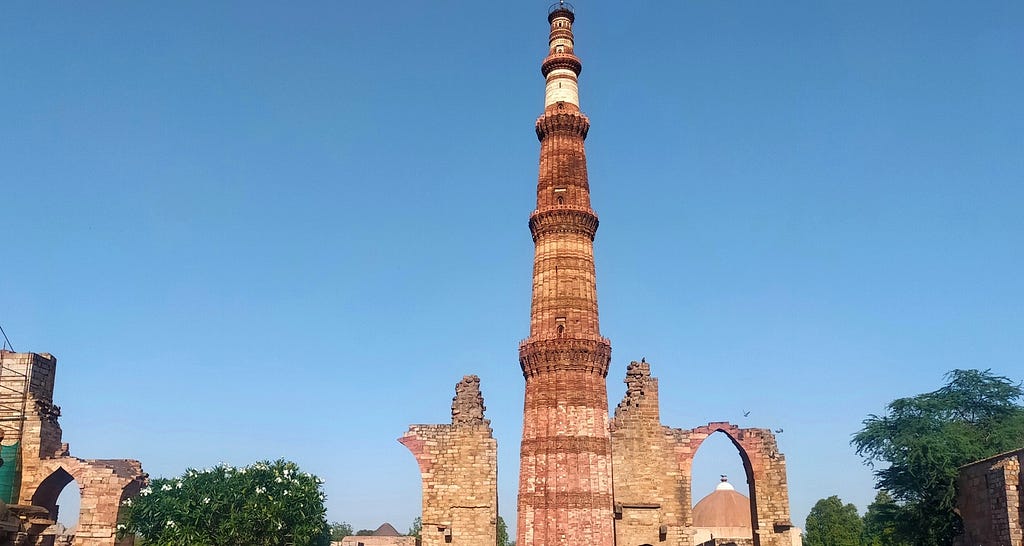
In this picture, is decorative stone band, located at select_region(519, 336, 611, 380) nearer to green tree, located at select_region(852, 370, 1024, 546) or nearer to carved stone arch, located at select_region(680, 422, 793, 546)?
carved stone arch, located at select_region(680, 422, 793, 546)

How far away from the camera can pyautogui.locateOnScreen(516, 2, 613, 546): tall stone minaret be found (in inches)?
933

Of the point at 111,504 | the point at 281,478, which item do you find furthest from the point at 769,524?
the point at 111,504

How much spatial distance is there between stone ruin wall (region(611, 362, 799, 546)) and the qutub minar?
0.11ft

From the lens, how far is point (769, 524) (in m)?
28.1

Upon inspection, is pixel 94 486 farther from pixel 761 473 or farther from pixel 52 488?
pixel 761 473

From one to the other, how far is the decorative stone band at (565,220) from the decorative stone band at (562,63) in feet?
15.5

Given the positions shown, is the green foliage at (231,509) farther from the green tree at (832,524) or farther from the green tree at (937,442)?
Answer: the green tree at (832,524)

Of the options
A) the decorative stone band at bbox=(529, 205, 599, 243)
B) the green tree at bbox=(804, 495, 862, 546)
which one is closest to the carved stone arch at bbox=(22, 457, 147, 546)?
the decorative stone band at bbox=(529, 205, 599, 243)

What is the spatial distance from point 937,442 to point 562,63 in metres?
16.0

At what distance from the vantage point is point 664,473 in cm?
2692

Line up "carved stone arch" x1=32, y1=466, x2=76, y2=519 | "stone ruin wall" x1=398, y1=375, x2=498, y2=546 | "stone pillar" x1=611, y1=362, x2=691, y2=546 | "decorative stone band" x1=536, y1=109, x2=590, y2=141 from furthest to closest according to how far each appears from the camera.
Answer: "decorative stone band" x1=536, y1=109, x2=590, y2=141, "stone pillar" x1=611, y1=362, x2=691, y2=546, "carved stone arch" x1=32, y1=466, x2=76, y2=519, "stone ruin wall" x1=398, y1=375, x2=498, y2=546

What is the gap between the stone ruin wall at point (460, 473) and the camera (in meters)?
25.6

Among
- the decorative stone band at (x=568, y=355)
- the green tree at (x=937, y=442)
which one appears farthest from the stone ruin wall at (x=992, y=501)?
the decorative stone band at (x=568, y=355)

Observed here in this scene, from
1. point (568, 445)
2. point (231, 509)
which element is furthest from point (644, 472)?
point (231, 509)
